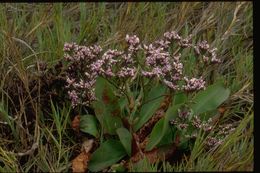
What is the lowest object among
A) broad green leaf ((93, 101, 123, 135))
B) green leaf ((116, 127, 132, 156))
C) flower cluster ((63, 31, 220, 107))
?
green leaf ((116, 127, 132, 156))

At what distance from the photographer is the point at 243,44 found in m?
2.76

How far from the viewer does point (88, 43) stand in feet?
8.89

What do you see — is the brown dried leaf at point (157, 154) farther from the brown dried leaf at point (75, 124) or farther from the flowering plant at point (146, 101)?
the brown dried leaf at point (75, 124)

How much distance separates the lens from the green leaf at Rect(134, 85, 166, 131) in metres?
2.16

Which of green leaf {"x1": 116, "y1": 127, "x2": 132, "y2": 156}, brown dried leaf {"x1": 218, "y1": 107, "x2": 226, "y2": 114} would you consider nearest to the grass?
brown dried leaf {"x1": 218, "y1": 107, "x2": 226, "y2": 114}

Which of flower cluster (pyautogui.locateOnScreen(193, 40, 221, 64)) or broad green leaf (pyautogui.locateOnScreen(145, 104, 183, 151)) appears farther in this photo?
flower cluster (pyautogui.locateOnScreen(193, 40, 221, 64))

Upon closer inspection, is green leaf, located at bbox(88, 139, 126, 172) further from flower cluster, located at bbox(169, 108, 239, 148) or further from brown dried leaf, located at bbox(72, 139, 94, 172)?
flower cluster, located at bbox(169, 108, 239, 148)

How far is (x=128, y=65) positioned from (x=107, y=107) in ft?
0.69

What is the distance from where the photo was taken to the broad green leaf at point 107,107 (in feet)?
6.95

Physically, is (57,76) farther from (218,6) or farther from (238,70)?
(218,6)

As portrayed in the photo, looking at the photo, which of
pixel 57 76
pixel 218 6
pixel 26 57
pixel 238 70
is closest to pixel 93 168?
pixel 57 76

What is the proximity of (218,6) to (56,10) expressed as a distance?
0.80m

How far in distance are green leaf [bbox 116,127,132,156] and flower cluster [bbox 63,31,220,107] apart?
0.64 feet

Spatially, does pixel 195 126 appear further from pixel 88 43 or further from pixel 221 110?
pixel 88 43
